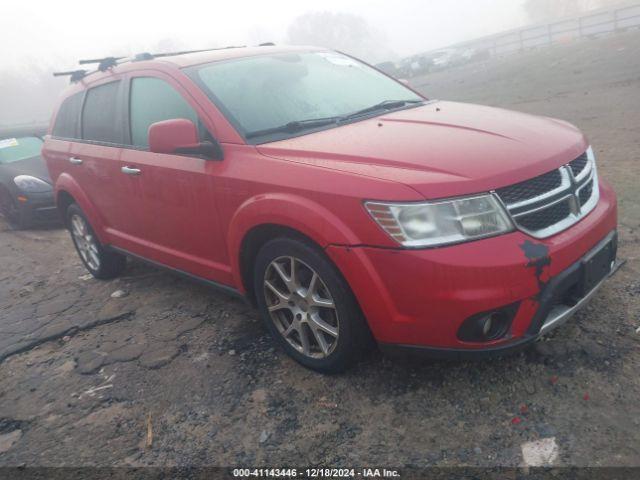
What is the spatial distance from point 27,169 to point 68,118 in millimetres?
3658

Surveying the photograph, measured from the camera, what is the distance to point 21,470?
2615mm

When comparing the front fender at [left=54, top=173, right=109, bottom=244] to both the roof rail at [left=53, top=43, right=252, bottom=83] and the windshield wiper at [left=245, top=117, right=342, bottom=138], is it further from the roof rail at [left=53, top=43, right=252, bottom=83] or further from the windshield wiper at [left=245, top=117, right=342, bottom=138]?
the windshield wiper at [left=245, top=117, right=342, bottom=138]

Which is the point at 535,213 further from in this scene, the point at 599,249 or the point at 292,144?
the point at 292,144

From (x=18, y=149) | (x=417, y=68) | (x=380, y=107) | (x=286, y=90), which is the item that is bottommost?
(x=417, y=68)

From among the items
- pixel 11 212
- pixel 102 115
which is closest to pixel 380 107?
pixel 102 115

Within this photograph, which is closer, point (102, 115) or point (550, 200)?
point (550, 200)

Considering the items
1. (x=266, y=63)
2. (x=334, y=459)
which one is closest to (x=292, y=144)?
(x=266, y=63)

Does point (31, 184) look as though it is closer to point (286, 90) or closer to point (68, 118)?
point (68, 118)

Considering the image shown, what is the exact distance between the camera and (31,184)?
7539mm

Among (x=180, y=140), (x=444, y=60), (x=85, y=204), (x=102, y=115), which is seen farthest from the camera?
(x=444, y=60)

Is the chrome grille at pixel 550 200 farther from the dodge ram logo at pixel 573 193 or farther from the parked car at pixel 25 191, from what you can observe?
the parked car at pixel 25 191

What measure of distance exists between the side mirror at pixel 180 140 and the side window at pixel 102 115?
1120 mm

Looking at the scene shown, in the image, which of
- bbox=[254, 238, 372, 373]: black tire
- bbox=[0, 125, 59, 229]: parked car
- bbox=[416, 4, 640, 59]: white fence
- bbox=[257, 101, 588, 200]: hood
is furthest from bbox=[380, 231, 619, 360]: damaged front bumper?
bbox=[416, 4, 640, 59]: white fence

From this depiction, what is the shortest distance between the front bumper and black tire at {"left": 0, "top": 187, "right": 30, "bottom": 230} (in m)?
6.77
